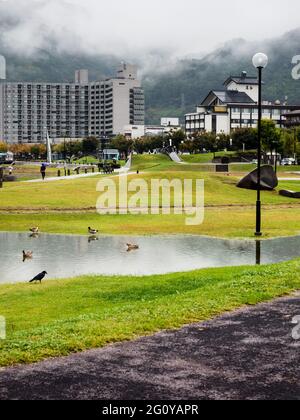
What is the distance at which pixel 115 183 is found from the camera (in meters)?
66.9

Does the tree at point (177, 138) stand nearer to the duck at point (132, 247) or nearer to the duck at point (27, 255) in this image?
the duck at point (132, 247)

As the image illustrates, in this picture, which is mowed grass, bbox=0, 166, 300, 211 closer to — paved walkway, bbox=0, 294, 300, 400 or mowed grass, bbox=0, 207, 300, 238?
mowed grass, bbox=0, 207, 300, 238

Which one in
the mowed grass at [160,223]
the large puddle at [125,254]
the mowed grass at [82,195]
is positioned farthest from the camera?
the mowed grass at [82,195]

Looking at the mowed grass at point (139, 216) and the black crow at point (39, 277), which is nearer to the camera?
the black crow at point (39, 277)

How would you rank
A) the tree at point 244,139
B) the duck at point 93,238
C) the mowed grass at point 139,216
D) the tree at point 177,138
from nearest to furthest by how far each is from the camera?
the duck at point 93,238, the mowed grass at point 139,216, the tree at point 244,139, the tree at point 177,138

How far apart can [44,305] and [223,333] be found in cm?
728

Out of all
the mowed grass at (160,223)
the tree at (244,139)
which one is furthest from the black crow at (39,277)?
the tree at (244,139)

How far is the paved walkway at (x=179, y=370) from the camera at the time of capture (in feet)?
29.0

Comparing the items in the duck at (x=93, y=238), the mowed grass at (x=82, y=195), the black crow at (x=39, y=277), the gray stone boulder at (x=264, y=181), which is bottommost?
the duck at (x=93, y=238)

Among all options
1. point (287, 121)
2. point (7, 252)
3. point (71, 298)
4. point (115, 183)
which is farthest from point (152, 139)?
point (71, 298)

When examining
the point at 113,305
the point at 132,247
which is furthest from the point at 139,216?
the point at 113,305

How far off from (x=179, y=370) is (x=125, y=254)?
2062 cm

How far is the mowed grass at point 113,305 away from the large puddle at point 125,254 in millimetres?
3571
